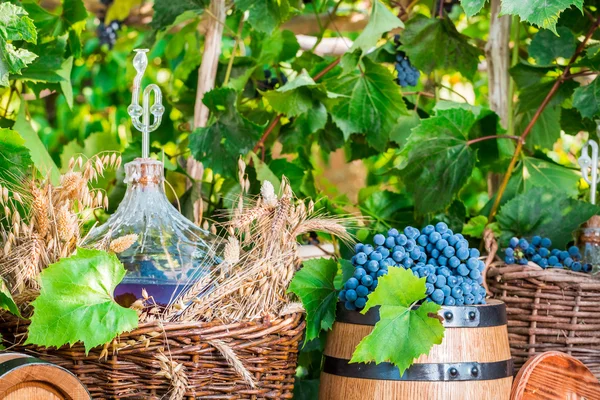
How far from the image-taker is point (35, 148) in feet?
3.89

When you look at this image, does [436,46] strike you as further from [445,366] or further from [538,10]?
[445,366]

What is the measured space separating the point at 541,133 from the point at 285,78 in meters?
0.52

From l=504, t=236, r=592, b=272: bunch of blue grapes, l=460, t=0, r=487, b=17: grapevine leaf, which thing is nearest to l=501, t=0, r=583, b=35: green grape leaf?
l=460, t=0, r=487, b=17: grapevine leaf

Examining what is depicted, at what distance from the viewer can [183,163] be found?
156 centimetres

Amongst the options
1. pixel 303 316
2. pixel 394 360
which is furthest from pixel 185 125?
pixel 394 360

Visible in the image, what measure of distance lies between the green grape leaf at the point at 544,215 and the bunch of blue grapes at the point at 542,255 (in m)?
0.03

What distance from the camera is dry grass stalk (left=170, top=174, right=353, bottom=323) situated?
0.83 meters

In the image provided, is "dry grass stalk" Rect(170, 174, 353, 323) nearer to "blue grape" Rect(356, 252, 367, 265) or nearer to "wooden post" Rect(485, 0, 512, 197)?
"blue grape" Rect(356, 252, 367, 265)

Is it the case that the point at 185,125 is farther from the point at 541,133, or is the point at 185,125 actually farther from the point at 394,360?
the point at 394,360

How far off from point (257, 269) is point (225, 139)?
0.42 metres

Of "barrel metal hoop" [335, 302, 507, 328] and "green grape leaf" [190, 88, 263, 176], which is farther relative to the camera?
"green grape leaf" [190, 88, 263, 176]

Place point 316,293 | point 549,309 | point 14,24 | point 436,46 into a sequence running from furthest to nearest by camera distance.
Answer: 1. point 436,46
2. point 549,309
3. point 316,293
4. point 14,24

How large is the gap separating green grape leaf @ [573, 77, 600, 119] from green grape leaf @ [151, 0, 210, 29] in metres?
0.65

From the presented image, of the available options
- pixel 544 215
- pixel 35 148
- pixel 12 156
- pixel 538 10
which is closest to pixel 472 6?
pixel 538 10
